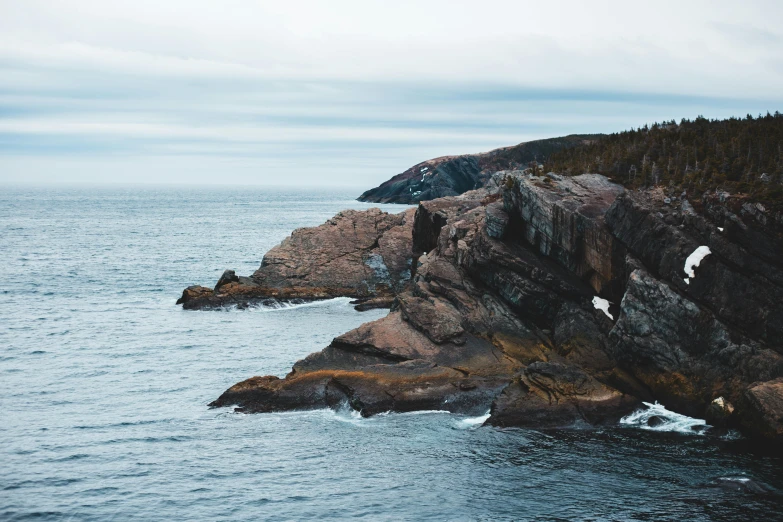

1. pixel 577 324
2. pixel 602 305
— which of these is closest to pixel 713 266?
pixel 602 305

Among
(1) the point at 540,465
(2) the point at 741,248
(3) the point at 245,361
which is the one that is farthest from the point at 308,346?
(2) the point at 741,248

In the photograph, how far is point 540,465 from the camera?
108 feet

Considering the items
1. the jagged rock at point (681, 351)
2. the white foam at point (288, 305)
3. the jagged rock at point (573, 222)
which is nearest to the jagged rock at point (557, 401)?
the jagged rock at point (681, 351)

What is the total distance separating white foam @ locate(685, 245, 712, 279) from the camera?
130ft

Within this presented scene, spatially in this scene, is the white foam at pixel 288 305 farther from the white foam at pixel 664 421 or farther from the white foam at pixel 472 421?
the white foam at pixel 664 421

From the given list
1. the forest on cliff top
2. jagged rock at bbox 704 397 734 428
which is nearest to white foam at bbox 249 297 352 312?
the forest on cliff top

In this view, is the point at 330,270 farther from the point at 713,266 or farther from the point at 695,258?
the point at 713,266

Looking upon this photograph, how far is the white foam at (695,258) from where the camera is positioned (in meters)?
39.6

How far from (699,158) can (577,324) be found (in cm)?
1694

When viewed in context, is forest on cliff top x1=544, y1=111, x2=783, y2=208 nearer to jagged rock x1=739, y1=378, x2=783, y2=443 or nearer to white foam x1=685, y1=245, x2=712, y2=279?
white foam x1=685, y1=245, x2=712, y2=279

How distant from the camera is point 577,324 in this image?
148ft

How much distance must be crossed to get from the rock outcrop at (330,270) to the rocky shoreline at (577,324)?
20.8 meters

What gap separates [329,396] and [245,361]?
1252 centimetres

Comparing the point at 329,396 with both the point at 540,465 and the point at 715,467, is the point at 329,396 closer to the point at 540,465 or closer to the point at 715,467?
the point at 540,465
